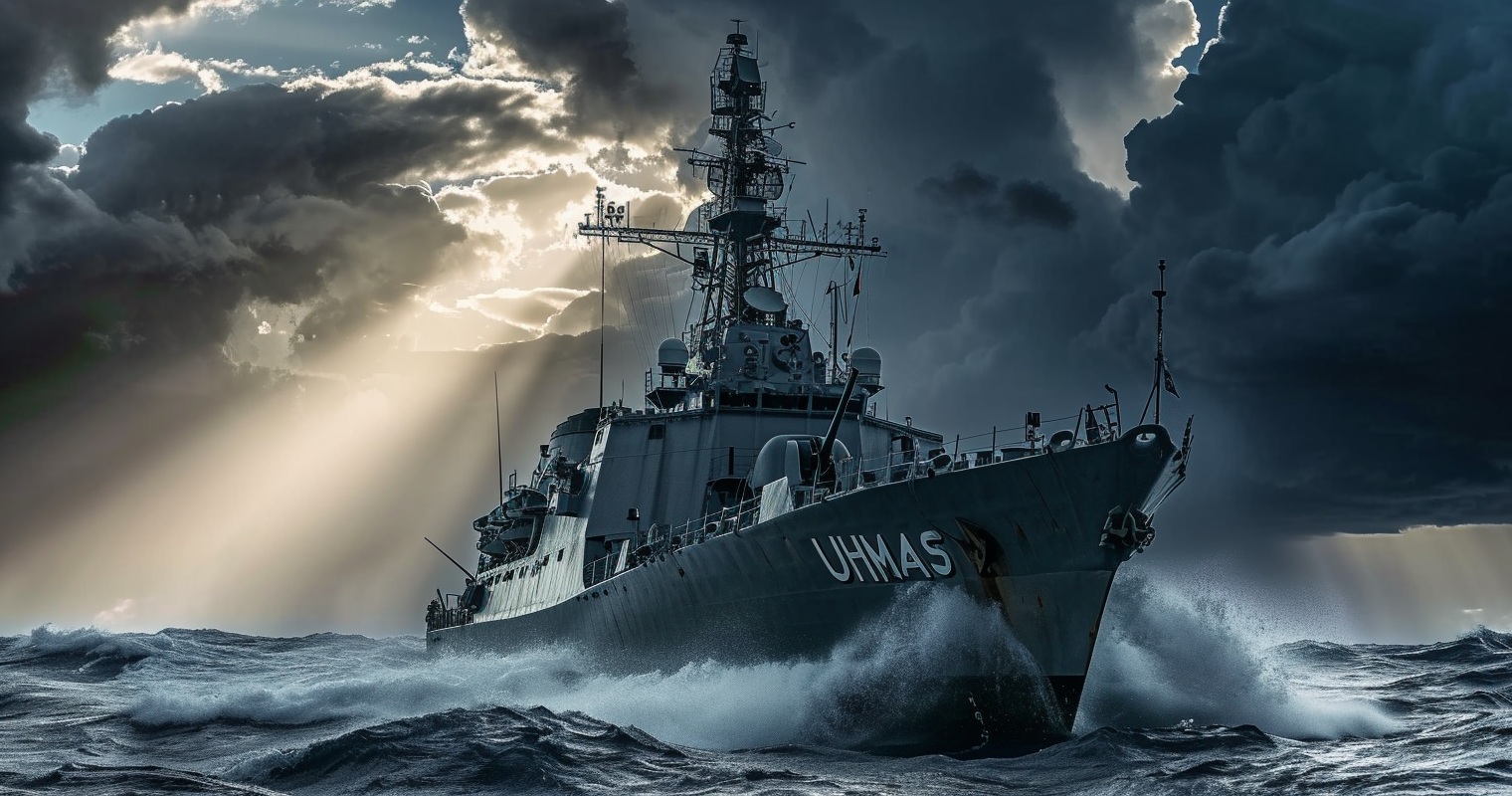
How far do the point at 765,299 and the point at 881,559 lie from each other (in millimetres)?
11392

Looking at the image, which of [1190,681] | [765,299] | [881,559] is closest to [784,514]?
[881,559]

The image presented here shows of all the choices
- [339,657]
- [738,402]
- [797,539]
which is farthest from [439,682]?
[339,657]

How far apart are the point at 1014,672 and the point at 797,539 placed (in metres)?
3.58

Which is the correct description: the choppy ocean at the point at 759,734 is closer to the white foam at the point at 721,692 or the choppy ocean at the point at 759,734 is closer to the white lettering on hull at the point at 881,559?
the white foam at the point at 721,692

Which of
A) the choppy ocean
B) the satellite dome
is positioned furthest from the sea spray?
the satellite dome

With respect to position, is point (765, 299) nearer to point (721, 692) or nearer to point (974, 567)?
point (721, 692)

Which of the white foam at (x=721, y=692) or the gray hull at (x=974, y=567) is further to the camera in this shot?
the white foam at (x=721, y=692)

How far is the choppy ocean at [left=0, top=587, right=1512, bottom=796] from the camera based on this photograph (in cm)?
1247

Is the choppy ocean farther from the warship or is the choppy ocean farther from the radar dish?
the radar dish

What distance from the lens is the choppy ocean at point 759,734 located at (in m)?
12.5

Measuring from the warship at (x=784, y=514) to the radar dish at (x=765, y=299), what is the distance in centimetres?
8

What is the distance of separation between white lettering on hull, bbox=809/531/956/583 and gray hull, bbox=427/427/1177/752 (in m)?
0.02

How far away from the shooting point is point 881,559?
15953 mm

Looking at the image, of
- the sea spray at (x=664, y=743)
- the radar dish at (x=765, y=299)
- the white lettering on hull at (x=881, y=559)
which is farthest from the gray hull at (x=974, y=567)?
the radar dish at (x=765, y=299)
